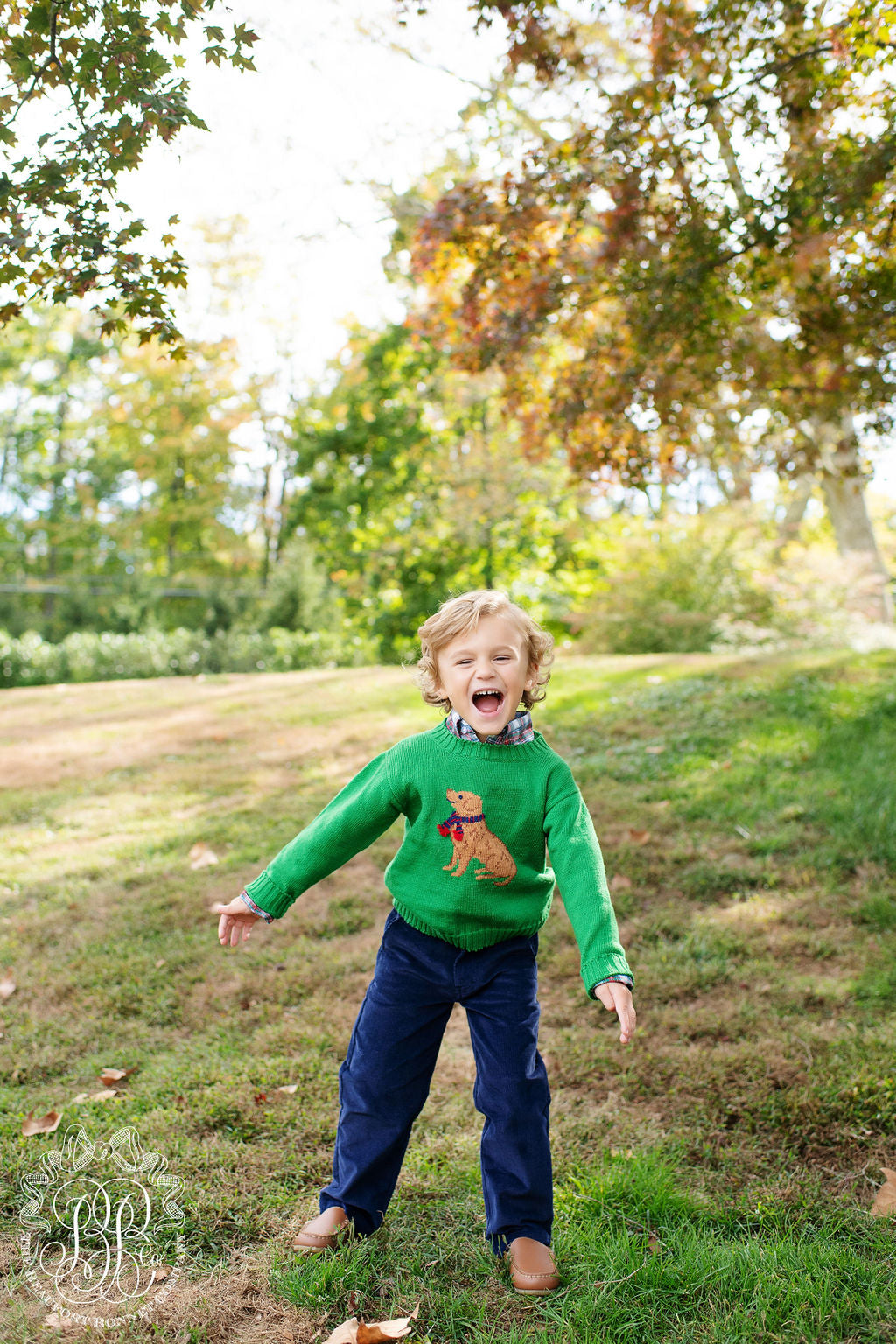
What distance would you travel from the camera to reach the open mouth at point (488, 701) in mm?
2283

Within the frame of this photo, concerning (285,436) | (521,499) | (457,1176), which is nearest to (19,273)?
(457,1176)

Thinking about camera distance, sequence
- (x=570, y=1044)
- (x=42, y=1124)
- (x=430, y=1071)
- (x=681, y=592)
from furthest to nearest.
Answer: (x=681, y=592)
(x=570, y=1044)
(x=42, y=1124)
(x=430, y=1071)

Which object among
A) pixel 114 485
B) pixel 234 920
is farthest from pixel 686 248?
pixel 114 485

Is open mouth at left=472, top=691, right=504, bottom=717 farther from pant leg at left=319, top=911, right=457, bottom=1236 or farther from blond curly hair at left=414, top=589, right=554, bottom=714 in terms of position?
pant leg at left=319, top=911, right=457, bottom=1236

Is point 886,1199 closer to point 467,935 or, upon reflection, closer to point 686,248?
point 467,935

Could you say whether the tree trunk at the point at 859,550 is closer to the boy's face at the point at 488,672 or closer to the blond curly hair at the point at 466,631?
the blond curly hair at the point at 466,631

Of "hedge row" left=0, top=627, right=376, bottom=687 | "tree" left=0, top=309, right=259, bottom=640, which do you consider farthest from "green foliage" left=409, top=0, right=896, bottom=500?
"tree" left=0, top=309, right=259, bottom=640

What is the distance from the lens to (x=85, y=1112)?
9.74ft

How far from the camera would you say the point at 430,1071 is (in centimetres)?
240

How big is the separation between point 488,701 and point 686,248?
4.03m

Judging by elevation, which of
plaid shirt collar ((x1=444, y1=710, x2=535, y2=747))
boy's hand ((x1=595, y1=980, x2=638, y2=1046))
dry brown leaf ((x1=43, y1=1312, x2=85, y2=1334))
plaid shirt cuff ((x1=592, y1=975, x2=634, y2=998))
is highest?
plaid shirt collar ((x1=444, y1=710, x2=535, y2=747))

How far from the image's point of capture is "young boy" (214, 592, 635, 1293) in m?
2.26

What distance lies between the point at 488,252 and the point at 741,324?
180cm

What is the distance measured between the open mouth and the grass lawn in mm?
1325
